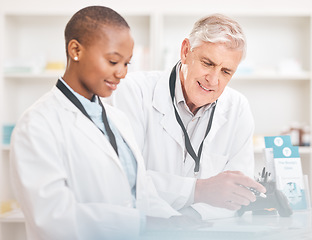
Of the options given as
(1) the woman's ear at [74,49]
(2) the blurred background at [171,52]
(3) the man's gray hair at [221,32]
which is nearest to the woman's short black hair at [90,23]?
(1) the woman's ear at [74,49]

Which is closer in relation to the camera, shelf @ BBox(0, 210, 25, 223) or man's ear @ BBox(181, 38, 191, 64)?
man's ear @ BBox(181, 38, 191, 64)

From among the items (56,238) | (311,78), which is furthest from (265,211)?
(311,78)

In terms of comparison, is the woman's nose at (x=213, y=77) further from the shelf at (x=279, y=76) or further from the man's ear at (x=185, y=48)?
the shelf at (x=279, y=76)

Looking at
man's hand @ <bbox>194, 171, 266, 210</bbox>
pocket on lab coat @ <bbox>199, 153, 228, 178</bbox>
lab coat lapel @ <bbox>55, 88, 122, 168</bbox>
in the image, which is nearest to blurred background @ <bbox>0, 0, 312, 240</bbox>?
pocket on lab coat @ <bbox>199, 153, 228, 178</bbox>

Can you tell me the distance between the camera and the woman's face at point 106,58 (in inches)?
26.2

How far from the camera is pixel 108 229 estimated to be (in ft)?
2.31

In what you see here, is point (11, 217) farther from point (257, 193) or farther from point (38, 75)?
point (257, 193)

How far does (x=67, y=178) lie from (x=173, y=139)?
1.22 feet

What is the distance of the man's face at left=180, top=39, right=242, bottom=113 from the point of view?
935 millimetres

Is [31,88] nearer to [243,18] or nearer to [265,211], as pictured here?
[243,18]

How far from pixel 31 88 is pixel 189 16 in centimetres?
91

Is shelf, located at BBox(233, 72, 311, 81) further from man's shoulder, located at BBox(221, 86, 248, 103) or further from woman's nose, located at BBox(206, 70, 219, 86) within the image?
woman's nose, located at BBox(206, 70, 219, 86)

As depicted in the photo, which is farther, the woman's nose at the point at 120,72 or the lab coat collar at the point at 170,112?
the lab coat collar at the point at 170,112

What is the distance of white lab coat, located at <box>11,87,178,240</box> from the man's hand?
0.19 m
